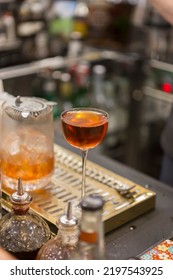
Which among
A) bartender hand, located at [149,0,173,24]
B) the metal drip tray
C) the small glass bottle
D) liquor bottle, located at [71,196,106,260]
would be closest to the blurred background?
bartender hand, located at [149,0,173,24]

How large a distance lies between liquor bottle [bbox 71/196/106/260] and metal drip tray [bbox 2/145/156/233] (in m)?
0.38

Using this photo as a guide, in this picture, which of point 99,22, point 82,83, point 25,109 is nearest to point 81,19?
point 99,22

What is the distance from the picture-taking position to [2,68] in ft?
9.04

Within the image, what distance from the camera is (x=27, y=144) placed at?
1.30 meters

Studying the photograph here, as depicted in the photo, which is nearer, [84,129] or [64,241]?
[64,241]

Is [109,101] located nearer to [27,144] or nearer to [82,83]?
[82,83]

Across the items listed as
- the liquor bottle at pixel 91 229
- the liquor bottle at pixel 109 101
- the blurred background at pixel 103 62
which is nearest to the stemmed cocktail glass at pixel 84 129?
the liquor bottle at pixel 91 229

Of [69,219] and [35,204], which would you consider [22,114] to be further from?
[69,219]

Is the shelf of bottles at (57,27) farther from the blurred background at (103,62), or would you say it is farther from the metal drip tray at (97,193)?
the metal drip tray at (97,193)

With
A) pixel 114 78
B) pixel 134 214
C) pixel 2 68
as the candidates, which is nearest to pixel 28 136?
pixel 134 214

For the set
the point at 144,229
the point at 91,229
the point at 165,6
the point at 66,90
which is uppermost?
the point at 165,6

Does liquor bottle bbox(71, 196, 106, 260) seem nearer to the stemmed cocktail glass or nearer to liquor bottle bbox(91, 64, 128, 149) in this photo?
the stemmed cocktail glass

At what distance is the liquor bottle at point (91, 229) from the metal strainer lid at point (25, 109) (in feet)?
1.80

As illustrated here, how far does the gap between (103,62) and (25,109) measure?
1.83 meters
